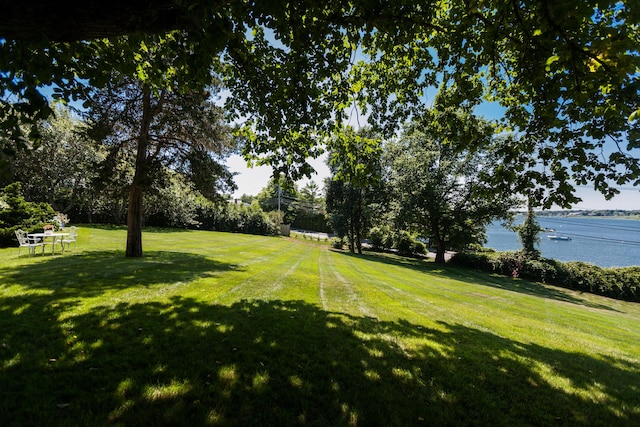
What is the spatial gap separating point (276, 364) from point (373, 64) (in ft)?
24.2

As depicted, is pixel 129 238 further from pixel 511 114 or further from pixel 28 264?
pixel 511 114

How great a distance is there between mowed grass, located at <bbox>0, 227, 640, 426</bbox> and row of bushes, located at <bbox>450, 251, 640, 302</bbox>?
16.7 m

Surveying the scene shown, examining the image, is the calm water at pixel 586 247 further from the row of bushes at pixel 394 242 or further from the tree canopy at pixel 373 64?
Result: the tree canopy at pixel 373 64

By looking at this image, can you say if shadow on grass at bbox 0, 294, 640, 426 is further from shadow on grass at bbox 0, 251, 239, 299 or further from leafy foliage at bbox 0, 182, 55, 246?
leafy foliage at bbox 0, 182, 55, 246

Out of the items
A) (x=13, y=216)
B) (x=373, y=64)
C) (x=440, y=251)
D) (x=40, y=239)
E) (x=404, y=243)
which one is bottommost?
(x=440, y=251)

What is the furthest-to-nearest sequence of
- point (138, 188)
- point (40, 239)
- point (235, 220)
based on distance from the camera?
1. point (235, 220)
2. point (40, 239)
3. point (138, 188)

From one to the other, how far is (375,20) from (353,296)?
6.67 meters

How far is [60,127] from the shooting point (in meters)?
27.2

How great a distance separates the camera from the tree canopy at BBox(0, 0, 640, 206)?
117 inches

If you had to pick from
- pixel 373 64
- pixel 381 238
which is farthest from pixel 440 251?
pixel 373 64

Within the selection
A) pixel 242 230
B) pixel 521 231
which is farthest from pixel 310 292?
pixel 242 230

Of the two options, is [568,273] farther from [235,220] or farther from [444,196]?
[235,220]

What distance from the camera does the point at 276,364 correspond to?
133 inches

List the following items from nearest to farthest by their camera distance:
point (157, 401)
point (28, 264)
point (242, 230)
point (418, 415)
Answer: point (157, 401)
point (418, 415)
point (28, 264)
point (242, 230)
